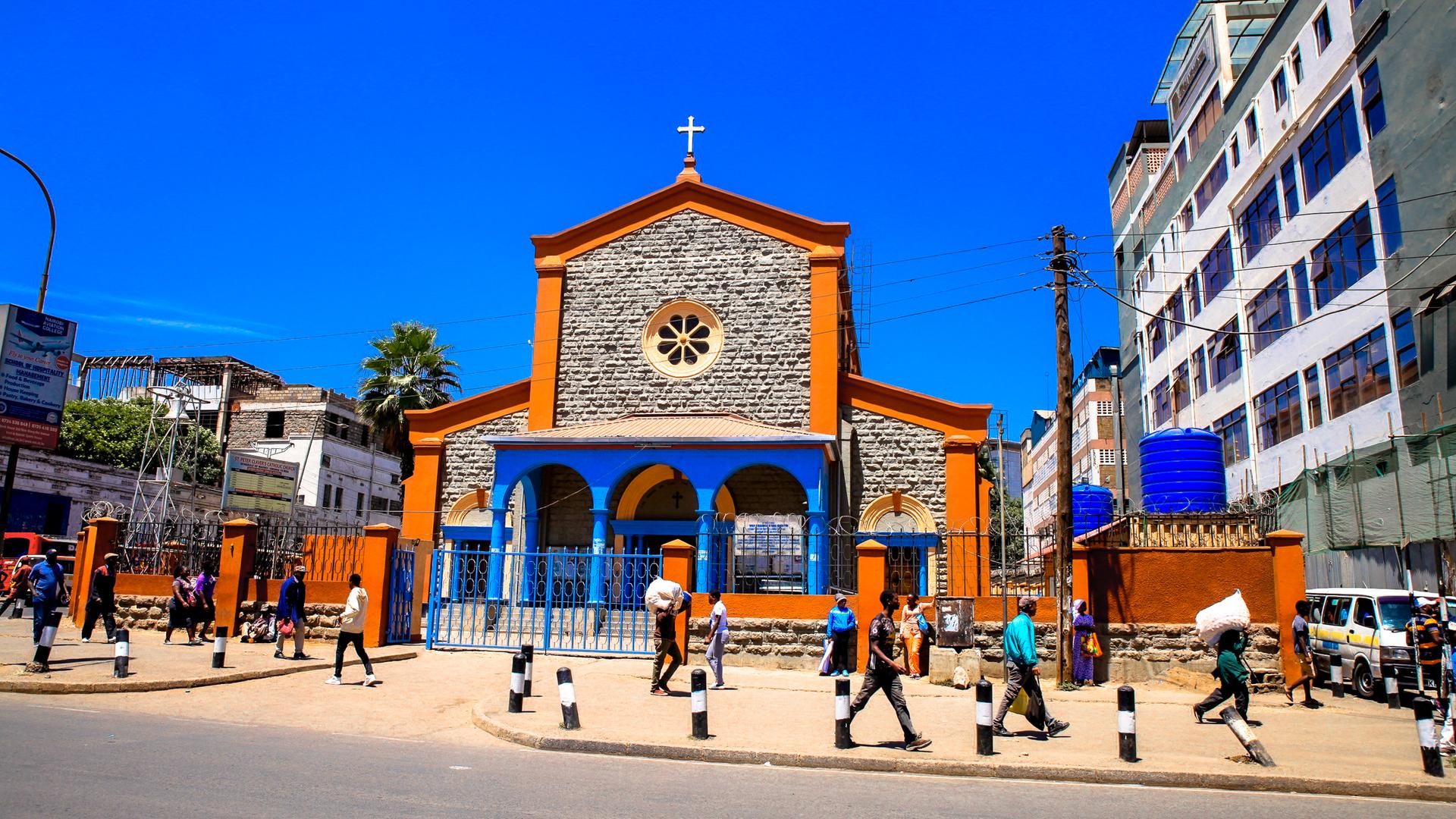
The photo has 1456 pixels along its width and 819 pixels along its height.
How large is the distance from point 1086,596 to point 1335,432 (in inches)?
597

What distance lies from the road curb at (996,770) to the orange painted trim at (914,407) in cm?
1539

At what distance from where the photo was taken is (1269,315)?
1236 inches

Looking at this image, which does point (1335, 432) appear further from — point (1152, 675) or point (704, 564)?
point (704, 564)

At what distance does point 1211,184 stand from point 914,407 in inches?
773

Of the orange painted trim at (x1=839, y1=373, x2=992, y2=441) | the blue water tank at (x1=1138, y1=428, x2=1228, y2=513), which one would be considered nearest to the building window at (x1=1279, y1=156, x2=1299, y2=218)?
the blue water tank at (x1=1138, y1=428, x2=1228, y2=513)

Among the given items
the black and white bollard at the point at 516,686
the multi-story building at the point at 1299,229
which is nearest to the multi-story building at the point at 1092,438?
the multi-story building at the point at 1299,229

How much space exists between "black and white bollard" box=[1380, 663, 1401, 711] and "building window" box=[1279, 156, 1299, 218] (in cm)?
1844

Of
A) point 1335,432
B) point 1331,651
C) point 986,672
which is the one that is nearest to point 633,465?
point 986,672

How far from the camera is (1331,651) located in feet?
53.1

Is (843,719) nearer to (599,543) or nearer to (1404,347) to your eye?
(599,543)

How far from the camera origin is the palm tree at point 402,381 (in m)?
32.2

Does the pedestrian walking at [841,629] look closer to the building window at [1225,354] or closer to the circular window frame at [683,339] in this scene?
the circular window frame at [683,339]

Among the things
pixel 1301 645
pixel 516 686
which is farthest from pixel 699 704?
pixel 1301 645

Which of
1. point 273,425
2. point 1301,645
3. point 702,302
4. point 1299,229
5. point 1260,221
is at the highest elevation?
point 1260,221
